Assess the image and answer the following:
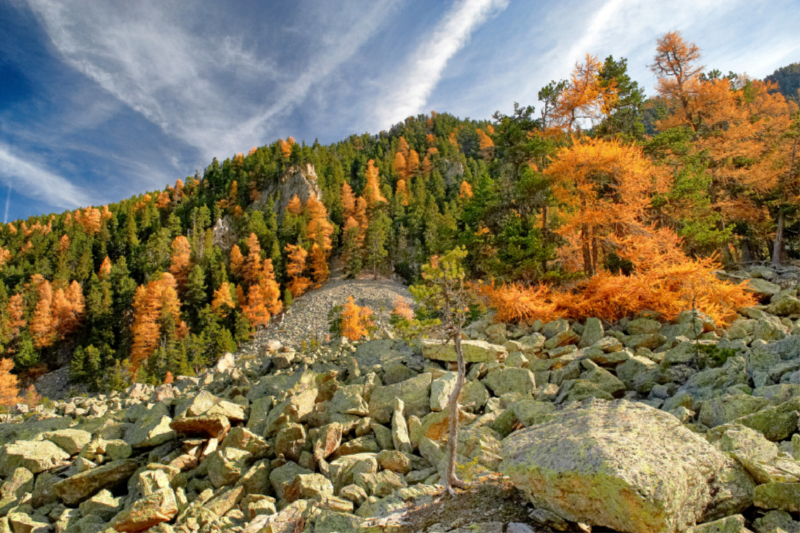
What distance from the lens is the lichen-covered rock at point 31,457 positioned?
890 centimetres

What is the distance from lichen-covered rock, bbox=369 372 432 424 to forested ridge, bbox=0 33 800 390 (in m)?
6.67

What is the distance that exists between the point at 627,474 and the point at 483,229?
1749cm

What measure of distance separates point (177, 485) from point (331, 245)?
221 feet

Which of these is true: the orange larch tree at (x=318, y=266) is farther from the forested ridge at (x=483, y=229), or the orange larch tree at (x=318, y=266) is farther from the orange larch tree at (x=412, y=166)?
the orange larch tree at (x=412, y=166)

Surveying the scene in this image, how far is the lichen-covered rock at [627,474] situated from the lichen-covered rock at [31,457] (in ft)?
37.1

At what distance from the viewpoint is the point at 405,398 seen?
30.1 feet

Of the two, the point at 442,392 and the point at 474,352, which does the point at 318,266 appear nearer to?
the point at 474,352

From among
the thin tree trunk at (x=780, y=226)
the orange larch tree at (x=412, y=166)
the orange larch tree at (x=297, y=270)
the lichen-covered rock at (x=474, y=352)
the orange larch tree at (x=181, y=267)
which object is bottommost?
the lichen-covered rock at (x=474, y=352)

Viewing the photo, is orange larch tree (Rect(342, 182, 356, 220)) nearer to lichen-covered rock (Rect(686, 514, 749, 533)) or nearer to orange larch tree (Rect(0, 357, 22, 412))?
orange larch tree (Rect(0, 357, 22, 412))

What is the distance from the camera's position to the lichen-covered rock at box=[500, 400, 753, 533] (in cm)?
333

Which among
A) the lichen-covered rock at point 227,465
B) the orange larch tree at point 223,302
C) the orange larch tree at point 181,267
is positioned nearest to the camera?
the lichen-covered rock at point 227,465

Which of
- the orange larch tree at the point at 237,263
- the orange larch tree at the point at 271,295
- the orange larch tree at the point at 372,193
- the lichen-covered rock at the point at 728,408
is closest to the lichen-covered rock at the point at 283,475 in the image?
the lichen-covered rock at the point at 728,408

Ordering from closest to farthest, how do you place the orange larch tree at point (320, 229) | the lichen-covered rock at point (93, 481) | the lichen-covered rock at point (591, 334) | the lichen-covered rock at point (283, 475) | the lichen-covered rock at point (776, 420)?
the lichen-covered rock at point (776, 420), the lichen-covered rock at point (283, 475), the lichen-covered rock at point (93, 481), the lichen-covered rock at point (591, 334), the orange larch tree at point (320, 229)

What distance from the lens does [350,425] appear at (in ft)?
27.7
